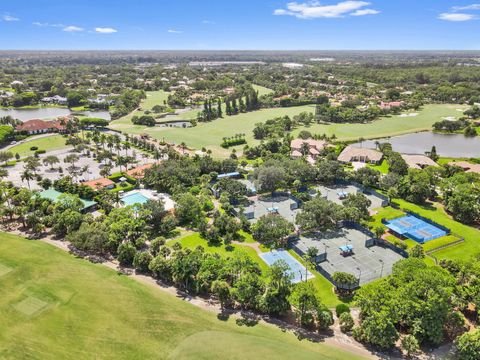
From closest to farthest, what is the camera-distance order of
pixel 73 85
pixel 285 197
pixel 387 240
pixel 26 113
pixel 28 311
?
1. pixel 28 311
2. pixel 387 240
3. pixel 285 197
4. pixel 26 113
5. pixel 73 85

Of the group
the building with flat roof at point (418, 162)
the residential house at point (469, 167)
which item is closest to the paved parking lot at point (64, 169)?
the building with flat roof at point (418, 162)

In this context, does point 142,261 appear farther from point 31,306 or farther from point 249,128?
point 249,128

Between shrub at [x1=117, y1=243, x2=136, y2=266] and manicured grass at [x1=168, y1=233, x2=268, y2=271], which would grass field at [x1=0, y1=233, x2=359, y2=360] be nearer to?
shrub at [x1=117, y1=243, x2=136, y2=266]

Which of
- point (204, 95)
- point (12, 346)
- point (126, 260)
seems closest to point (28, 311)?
point (12, 346)

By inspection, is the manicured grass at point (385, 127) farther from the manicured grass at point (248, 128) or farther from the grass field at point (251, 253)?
the grass field at point (251, 253)

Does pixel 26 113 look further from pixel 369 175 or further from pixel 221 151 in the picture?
pixel 369 175

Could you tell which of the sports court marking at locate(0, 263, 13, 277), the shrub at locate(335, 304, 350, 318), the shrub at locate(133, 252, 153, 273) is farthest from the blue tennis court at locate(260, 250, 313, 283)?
the sports court marking at locate(0, 263, 13, 277)
